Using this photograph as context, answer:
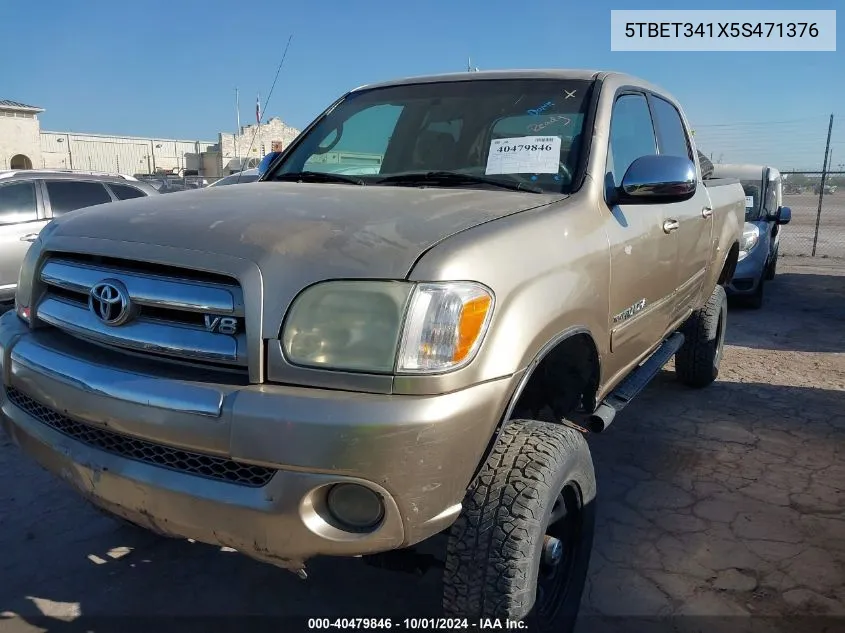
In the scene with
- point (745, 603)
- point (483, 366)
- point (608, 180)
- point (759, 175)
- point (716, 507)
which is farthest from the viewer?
point (759, 175)

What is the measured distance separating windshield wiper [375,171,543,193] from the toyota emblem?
47.3 inches

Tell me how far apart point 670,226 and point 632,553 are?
151 centimetres

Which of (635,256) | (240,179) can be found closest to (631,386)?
(635,256)

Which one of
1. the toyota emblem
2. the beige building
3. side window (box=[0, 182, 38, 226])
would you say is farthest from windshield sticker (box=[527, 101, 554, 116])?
the beige building

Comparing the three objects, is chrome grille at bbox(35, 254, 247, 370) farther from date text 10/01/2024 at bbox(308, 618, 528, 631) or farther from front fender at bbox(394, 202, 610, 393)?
date text 10/01/2024 at bbox(308, 618, 528, 631)

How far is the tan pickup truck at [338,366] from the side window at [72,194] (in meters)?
5.86

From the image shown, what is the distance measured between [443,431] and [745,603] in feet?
5.56

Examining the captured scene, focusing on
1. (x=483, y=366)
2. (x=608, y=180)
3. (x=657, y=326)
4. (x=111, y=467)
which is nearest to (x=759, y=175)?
(x=657, y=326)

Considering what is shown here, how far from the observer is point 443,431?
1.64 m

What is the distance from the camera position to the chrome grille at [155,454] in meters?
1.73

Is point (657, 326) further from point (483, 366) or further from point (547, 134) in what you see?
point (483, 366)

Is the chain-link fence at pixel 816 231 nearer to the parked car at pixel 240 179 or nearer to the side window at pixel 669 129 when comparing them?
the side window at pixel 669 129

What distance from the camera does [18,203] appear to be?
23.6ft

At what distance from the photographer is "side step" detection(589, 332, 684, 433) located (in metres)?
2.64
